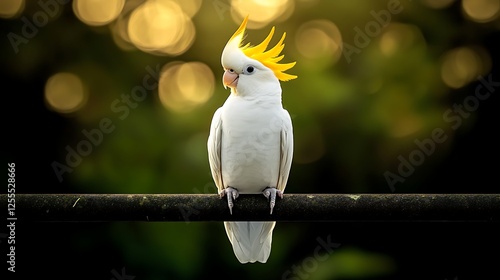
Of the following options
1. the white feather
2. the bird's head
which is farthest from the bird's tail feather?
the bird's head

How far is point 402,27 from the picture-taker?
3953mm

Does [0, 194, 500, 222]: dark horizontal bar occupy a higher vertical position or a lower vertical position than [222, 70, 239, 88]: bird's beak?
lower

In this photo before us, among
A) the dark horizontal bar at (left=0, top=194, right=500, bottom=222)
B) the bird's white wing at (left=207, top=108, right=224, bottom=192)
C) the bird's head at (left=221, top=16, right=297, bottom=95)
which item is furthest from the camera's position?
the bird's white wing at (left=207, top=108, right=224, bottom=192)

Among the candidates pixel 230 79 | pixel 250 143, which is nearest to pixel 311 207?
pixel 250 143

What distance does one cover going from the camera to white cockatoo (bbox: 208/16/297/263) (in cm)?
248

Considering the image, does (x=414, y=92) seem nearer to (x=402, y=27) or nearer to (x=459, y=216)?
(x=402, y=27)

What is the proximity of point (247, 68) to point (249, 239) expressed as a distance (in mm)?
773

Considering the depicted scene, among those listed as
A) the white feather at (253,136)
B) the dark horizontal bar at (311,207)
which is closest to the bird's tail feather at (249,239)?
the white feather at (253,136)

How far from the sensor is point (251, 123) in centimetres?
247

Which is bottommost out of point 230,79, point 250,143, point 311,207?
point 311,207

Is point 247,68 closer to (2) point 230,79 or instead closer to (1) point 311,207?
(2) point 230,79

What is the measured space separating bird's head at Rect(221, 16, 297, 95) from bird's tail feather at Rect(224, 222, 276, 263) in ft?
2.02

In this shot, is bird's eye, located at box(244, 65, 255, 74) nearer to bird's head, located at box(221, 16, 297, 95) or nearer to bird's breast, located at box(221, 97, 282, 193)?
bird's head, located at box(221, 16, 297, 95)

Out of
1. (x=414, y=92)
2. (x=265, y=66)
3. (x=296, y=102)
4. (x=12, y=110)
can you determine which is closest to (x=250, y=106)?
(x=265, y=66)
